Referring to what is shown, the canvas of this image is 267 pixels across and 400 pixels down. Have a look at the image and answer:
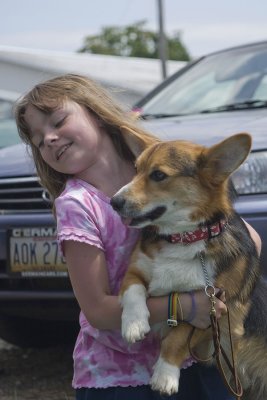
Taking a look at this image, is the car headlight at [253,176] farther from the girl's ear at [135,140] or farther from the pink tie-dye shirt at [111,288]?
the pink tie-dye shirt at [111,288]

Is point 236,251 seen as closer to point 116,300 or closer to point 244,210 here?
point 116,300

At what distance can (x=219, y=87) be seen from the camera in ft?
17.7

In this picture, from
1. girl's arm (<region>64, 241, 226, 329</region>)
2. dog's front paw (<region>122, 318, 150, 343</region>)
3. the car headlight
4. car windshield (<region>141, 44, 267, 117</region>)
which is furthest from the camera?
car windshield (<region>141, 44, 267, 117</region>)

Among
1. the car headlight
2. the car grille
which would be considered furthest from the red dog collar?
the car grille

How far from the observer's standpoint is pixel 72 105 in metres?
2.93

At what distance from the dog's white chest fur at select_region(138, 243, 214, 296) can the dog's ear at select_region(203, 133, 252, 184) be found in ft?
0.81

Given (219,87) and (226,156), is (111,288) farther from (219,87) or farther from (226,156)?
(219,87)

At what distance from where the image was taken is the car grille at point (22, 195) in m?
4.25

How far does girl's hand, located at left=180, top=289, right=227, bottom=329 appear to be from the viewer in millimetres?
2624

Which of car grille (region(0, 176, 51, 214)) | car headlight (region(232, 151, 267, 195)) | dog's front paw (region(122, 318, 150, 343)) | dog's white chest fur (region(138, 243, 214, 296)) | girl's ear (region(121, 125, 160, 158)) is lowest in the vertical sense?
car grille (region(0, 176, 51, 214))

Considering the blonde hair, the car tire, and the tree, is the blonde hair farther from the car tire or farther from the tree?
the tree

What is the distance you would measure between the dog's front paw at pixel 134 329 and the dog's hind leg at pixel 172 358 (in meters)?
0.11

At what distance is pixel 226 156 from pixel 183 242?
1.07ft

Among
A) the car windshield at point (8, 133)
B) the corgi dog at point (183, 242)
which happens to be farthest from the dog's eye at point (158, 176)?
the car windshield at point (8, 133)
